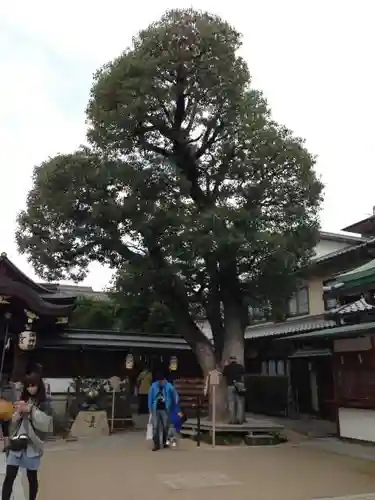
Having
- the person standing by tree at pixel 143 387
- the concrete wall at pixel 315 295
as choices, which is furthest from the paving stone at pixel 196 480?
the concrete wall at pixel 315 295

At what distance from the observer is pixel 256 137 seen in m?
14.6

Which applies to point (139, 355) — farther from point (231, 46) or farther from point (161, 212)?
point (231, 46)

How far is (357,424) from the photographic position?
523 inches

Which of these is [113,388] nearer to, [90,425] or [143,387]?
[90,425]

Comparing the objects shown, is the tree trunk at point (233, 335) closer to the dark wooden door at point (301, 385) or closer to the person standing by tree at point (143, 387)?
the person standing by tree at point (143, 387)

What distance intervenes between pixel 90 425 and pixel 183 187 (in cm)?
791

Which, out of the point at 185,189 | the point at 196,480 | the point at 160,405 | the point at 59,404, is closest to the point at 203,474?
the point at 196,480

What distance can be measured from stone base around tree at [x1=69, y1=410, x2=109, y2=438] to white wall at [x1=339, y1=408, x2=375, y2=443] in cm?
711

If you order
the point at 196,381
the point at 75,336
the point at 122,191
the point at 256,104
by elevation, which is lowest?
the point at 196,381

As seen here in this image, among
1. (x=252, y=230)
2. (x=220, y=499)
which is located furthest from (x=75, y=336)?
(x=220, y=499)

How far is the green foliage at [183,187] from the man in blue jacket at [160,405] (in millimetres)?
3155

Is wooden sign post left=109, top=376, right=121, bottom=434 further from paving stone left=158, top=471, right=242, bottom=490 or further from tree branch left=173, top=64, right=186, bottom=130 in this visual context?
tree branch left=173, top=64, right=186, bottom=130

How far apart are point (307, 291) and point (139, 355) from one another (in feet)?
27.1

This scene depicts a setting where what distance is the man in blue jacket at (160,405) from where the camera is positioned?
→ 12156 millimetres
